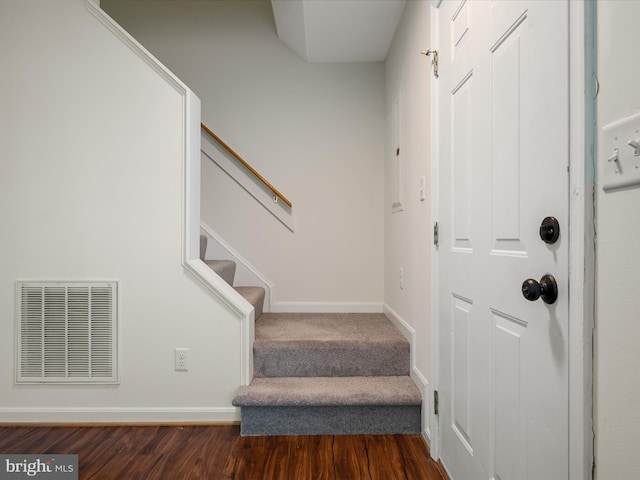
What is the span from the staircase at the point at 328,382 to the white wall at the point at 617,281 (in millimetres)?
1186

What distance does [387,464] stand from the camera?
157cm

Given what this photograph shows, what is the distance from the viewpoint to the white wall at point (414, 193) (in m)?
1.75

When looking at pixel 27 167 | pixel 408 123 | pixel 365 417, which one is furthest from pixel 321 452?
pixel 27 167

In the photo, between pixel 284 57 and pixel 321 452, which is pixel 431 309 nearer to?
pixel 321 452

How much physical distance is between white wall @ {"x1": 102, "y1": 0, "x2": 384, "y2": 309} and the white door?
4.72 feet

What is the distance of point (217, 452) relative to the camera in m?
1.66

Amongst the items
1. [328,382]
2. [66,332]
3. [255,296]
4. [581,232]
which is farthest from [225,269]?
[581,232]

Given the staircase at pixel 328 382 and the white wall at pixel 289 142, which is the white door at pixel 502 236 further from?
the white wall at pixel 289 142

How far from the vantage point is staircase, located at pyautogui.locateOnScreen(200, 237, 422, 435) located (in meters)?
1.80

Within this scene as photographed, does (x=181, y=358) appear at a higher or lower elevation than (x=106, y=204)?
lower

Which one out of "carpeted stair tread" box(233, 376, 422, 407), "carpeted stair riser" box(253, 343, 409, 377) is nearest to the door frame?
"carpeted stair tread" box(233, 376, 422, 407)

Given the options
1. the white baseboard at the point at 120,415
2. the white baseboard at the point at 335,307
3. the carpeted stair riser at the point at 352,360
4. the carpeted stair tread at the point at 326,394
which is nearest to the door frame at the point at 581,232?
the carpeted stair tread at the point at 326,394

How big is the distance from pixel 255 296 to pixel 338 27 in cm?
192

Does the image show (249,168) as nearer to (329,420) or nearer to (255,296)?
(255,296)
